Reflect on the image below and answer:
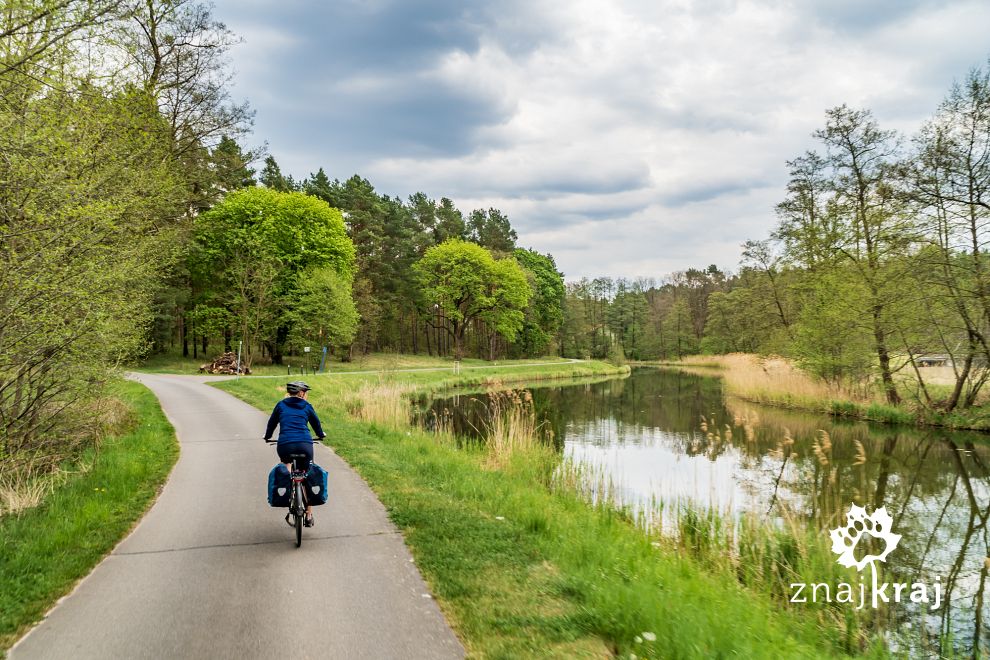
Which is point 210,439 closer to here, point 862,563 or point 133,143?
point 133,143

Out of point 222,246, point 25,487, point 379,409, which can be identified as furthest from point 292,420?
point 222,246

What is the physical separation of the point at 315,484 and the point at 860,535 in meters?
7.37

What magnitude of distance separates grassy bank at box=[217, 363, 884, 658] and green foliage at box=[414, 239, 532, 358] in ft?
141

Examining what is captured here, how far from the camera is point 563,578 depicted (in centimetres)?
471

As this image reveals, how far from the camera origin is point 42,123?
19.9ft

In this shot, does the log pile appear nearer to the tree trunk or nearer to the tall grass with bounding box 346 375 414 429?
the tall grass with bounding box 346 375 414 429

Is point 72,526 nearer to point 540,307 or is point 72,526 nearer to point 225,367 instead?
point 225,367

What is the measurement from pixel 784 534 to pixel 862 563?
89cm

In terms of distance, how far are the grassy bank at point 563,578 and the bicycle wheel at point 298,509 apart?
1.18 meters

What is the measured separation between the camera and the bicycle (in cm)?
559

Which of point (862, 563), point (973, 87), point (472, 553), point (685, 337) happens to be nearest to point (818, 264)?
point (973, 87)

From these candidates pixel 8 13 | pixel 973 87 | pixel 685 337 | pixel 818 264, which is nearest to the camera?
pixel 8 13

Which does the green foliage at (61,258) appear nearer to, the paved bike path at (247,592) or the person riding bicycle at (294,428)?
the paved bike path at (247,592)

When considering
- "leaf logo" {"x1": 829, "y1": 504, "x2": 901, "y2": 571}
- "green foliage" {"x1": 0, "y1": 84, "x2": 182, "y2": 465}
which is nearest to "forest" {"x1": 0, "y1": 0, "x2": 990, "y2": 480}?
"green foliage" {"x1": 0, "y1": 84, "x2": 182, "y2": 465}
